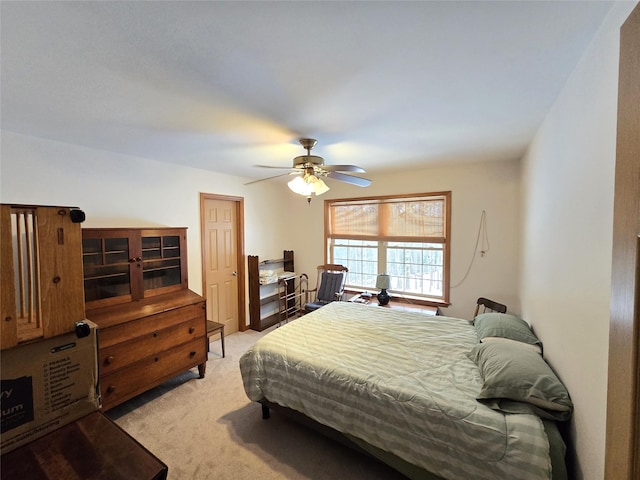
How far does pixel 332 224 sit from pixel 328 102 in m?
3.11

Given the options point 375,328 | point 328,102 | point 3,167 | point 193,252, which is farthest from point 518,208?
point 3,167

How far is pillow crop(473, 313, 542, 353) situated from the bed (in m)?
0.02

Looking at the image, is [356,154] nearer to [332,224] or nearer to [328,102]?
[328,102]

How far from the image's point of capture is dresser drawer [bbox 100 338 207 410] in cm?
224

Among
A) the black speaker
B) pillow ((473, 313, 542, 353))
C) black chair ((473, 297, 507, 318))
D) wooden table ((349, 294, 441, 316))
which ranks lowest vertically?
wooden table ((349, 294, 441, 316))

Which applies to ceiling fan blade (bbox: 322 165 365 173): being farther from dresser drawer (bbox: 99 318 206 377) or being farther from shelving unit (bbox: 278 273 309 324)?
shelving unit (bbox: 278 273 309 324)

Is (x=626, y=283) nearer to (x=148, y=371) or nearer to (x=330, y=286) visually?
(x=148, y=371)

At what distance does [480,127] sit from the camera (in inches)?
87.4

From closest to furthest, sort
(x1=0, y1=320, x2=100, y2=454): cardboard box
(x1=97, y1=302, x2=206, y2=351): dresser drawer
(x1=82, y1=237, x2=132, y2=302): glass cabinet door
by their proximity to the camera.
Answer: (x1=0, y1=320, x2=100, y2=454): cardboard box → (x1=97, y1=302, x2=206, y2=351): dresser drawer → (x1=82, y1=237, x2=132, y2=302): glass cabinet door

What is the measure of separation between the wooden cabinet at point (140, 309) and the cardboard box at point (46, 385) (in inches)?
43.4

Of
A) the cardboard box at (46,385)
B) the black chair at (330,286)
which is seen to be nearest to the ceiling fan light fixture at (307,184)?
the cardboard box at (46,385)

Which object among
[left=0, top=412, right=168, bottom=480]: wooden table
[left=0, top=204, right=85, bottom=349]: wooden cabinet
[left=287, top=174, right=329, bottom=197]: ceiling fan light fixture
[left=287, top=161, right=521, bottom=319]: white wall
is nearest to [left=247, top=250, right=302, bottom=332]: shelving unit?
[left=287, top=174, right=329, bottom=197]: ceiling fan light fixture

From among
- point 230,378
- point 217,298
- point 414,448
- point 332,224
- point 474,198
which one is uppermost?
point 474,198

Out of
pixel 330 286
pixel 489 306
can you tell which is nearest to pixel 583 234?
pixel 489 306
